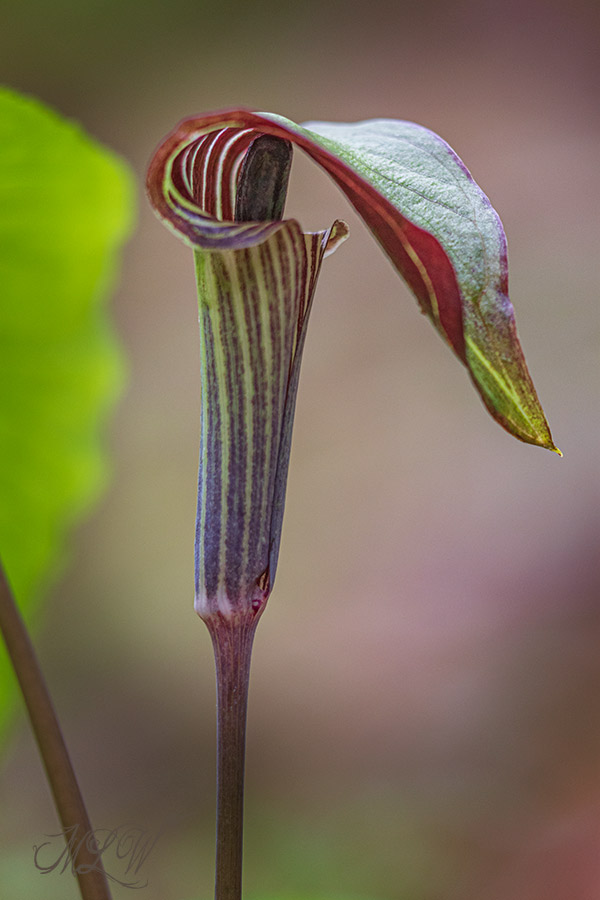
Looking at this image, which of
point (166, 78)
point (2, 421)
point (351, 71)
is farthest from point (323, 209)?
point (2, 421)

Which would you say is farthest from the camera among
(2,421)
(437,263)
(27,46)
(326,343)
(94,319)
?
(326,343)

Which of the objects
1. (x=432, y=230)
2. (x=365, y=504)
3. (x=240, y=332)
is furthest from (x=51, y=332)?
(x=365, y=504)

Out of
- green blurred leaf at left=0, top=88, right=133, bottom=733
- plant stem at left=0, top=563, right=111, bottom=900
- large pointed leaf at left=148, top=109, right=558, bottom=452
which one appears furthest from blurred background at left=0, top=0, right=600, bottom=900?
large pointed leaf at left=148, top=109, right=558, bottom=452

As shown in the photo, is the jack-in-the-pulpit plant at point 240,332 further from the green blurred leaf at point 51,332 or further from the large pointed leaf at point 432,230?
the green blurred leaf at point 51,332

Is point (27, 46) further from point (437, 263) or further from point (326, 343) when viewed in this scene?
point (437, 263)

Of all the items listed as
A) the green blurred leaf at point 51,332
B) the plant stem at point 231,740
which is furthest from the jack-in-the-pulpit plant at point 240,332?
the green blurred leaf at point 51,332

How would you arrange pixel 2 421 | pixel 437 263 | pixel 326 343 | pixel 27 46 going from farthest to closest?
pixel 326 343 < pixel 27 46 < pixel 2 421 < pixel 437 263

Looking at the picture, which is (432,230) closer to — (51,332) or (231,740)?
(231,740)
